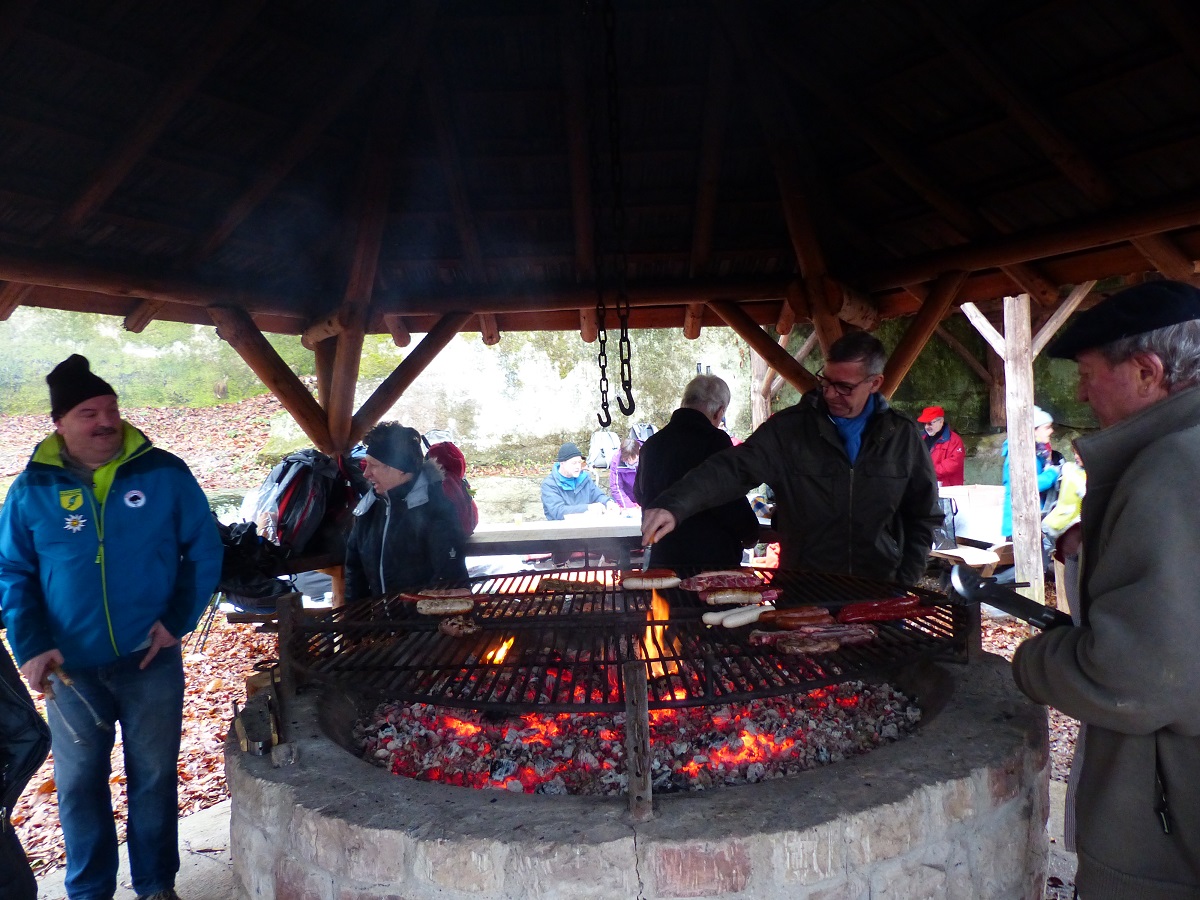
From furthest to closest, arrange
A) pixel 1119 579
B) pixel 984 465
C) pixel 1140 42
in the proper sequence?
1. pixel 984 465
2. pixel 1140 42
3. pixel 1119 579

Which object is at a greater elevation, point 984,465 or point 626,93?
point 626,93

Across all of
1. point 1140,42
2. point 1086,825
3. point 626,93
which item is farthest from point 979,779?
point 626,93

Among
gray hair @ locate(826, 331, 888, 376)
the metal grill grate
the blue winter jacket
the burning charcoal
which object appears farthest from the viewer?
gray hair @ locate(826, 331, 888, 376)

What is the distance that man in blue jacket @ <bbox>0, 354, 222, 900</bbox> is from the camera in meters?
3.19

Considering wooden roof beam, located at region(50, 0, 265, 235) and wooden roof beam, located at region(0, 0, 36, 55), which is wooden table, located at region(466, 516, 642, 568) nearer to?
wooden roof beam, located at region(50, 0, 265, 235)

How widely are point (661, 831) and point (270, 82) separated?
5083mm

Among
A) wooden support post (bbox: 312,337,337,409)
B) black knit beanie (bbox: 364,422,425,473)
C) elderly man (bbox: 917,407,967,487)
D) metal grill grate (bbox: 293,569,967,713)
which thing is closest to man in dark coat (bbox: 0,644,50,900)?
metal grill grate (bbox: 293,569,967,713)

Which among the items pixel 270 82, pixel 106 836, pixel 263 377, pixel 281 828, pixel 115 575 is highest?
pixel 270 82

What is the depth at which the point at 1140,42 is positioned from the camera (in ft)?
12.9

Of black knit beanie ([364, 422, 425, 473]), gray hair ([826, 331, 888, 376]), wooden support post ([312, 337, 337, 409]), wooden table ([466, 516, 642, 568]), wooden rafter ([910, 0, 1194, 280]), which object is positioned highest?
wooden rafter ([910, 0, 1194, 280])

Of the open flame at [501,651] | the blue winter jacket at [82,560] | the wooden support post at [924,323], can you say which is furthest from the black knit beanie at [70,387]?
the wooden support post at [924,323]

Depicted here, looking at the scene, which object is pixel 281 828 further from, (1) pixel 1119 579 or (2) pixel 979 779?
(1) pixel 1119 579

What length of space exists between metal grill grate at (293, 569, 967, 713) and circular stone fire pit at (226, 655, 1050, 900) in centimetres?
29

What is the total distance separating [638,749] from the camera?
2043mm
